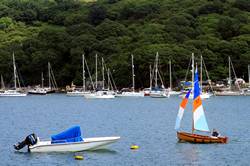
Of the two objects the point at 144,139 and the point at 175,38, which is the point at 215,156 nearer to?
the point at 144,139

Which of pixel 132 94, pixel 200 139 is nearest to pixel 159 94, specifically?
pixel 132 94

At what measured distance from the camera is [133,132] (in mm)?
74688

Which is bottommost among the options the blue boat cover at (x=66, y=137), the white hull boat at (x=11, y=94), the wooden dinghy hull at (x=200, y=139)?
the wooden dinghy hull at (x=200, y=139)

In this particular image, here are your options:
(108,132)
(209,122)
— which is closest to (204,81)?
(209,122)

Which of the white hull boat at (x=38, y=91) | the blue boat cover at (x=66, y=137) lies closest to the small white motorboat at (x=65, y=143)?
the blue boat cover at (x=66, y=137)

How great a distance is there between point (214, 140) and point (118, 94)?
101m

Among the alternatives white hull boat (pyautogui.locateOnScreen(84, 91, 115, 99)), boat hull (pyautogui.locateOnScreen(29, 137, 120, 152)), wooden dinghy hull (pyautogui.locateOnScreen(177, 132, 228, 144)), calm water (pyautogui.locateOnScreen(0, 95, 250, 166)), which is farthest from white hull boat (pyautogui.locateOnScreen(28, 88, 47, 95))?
boat hull (pyautogui.locateOnScreen(29, 137, 120, 152))

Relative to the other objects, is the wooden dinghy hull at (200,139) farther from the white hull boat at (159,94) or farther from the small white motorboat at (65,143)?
the white hull boat at (159,94)

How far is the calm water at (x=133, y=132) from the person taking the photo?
5472 cm

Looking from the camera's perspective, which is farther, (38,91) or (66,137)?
(38,91)

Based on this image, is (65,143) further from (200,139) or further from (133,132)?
(133,132)

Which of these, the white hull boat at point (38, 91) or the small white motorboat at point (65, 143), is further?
the white hull boat at point (38, 91)

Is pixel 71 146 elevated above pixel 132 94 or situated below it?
below

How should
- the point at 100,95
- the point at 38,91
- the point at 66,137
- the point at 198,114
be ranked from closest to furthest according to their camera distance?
the point at 66,137
the point at 198,114
the point at 100,95
the point at 38,91
